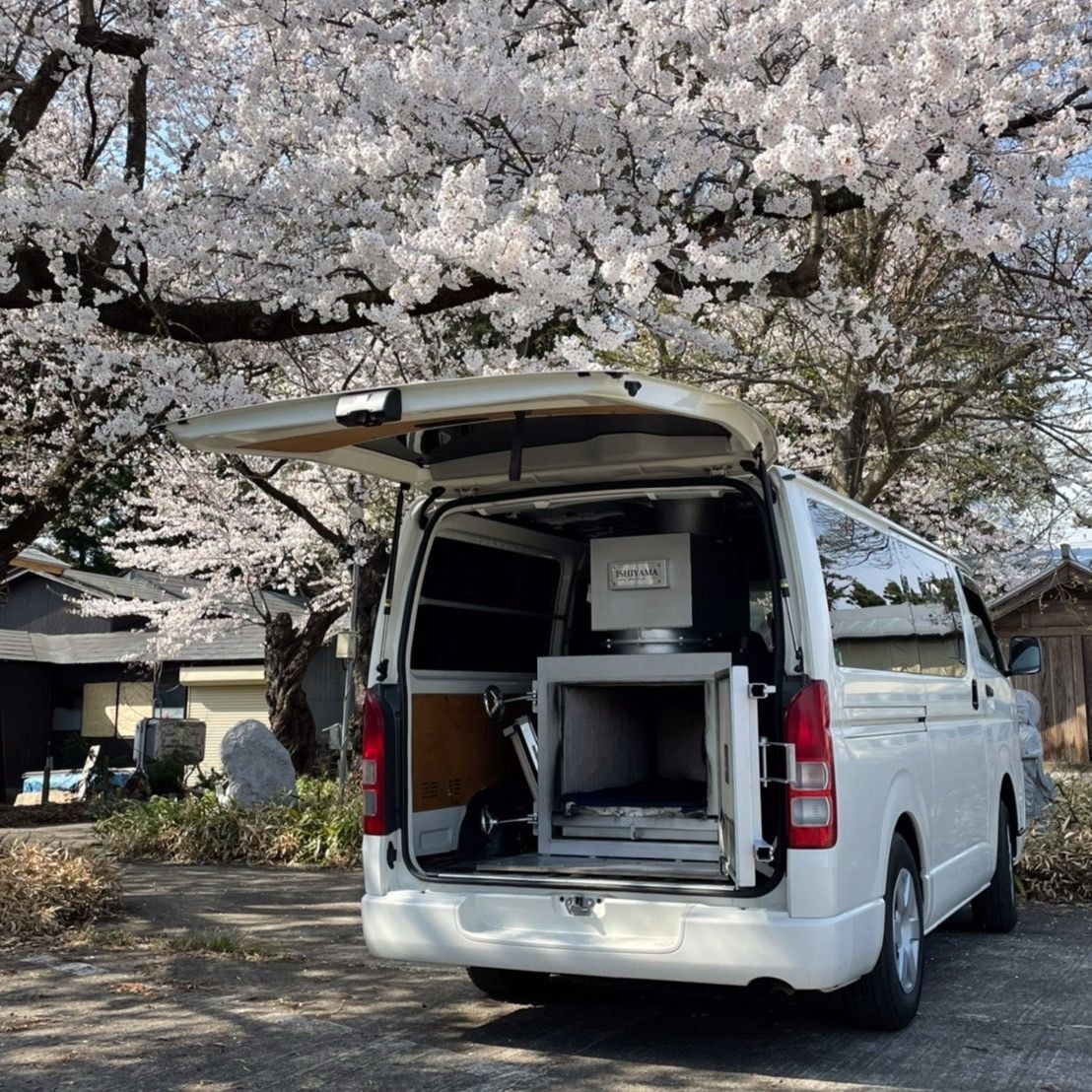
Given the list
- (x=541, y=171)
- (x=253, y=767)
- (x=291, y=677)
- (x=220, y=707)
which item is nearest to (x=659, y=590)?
Answer: (x=541, y=171)

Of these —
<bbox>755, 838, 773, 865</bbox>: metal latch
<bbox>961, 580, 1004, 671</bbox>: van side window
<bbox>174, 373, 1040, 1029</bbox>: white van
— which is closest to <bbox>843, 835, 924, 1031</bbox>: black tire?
<bbox>174, 373, 1040, 1029</bbox>: white van

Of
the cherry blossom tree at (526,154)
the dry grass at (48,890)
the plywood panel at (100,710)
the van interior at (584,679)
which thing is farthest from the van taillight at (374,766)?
the plywood panel at (100,710)

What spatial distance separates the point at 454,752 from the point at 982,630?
136 inches

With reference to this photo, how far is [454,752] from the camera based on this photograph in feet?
18.5

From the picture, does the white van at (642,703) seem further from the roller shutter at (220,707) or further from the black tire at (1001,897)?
the roller shutter at (220,707)

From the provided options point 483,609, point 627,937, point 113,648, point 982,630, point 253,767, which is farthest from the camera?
point 113,648

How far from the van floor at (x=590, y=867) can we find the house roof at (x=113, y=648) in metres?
18.5

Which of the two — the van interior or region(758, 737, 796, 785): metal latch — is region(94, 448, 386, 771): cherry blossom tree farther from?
region(758, 737, 796, 785): metal latch

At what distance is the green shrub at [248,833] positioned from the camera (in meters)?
10.7

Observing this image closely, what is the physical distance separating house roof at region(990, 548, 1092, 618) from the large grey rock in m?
9.27

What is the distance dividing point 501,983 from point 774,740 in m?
1.97

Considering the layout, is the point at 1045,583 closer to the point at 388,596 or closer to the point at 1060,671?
the point at 1060,671

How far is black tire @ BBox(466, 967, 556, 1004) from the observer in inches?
223

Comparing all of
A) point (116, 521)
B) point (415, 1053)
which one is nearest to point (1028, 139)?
point (415, 1053)
